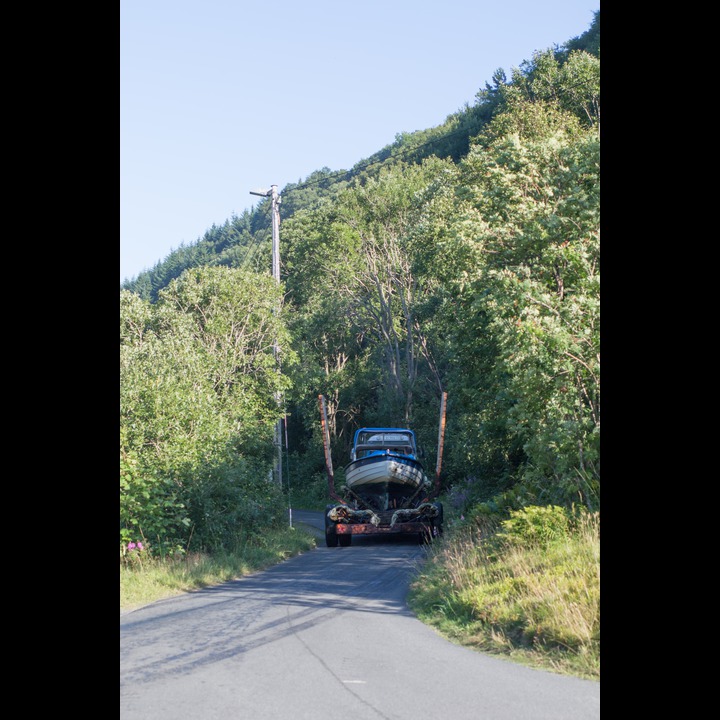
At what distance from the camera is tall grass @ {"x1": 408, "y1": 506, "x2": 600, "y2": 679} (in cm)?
816

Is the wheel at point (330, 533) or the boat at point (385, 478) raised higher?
the boat at point (385, 478)

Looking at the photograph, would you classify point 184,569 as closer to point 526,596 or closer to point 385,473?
point 526,596

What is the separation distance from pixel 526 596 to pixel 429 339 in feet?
114

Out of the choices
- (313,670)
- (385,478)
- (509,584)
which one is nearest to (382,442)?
(385,478)

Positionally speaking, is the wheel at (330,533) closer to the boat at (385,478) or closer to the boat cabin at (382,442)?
the boat at (385,478)

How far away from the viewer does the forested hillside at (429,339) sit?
1285 centimetres

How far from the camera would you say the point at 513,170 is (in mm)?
19422

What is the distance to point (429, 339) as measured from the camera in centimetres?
4400

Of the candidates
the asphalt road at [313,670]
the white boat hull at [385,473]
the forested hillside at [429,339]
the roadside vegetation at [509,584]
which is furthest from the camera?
the white boat hull at [385,473]

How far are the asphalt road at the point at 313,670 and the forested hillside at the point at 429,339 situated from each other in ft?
13.2

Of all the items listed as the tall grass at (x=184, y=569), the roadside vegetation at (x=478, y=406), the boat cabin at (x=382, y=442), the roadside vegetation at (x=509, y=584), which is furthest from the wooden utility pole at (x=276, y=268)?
the roadside vegetation at (x=509, y=584)

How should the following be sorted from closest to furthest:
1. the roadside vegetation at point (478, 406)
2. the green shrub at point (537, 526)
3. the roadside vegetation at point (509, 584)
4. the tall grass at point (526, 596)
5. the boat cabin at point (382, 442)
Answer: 1. the tall grass at point (526, 596)
2. the roadside vegetation at point (509, 584)
3. the roadside vegetation at point (478, 406)
4. the green shrub at point (537, 526)
5. the boat cabin at point (382, 442)
